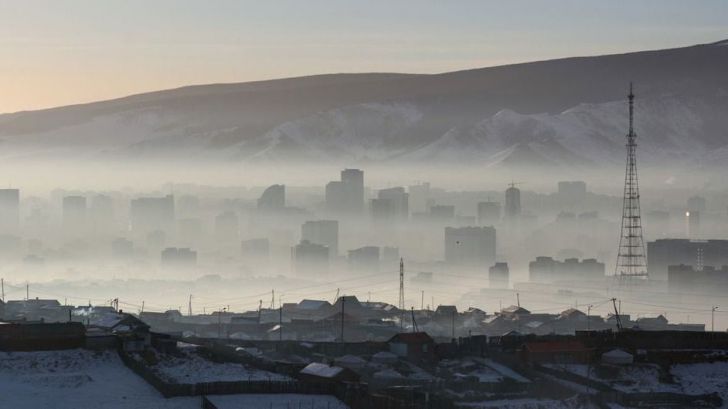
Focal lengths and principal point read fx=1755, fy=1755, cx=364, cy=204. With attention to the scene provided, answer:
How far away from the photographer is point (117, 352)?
177ft

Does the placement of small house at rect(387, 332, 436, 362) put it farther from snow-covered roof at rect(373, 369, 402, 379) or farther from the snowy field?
the snowy field

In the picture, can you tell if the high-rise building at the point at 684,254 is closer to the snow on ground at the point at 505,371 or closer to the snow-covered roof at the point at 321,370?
the snow on ground at the point at 505,371

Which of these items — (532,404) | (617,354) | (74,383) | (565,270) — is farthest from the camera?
(565,270)

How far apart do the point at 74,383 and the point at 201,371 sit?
191 inches

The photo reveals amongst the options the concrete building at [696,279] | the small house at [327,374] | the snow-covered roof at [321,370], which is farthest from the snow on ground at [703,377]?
the concrete building at [696,279]

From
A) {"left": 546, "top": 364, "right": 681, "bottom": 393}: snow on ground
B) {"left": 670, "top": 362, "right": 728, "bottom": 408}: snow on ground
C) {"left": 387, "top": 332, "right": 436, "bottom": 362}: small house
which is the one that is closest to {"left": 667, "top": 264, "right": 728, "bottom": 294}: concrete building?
{"left": 387, "top": 332, "right": 436, "bottom": 362}: small house

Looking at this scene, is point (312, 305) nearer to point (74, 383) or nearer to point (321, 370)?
point (321, 370)

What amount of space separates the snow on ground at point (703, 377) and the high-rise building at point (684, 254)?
123 metres

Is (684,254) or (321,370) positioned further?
(684,254)

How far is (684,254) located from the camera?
613 feet

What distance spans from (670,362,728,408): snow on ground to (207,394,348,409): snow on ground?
12861mm

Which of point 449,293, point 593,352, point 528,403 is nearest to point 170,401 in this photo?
point 528,403

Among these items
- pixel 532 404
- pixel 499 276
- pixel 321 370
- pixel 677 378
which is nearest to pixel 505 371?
pixel 677 378

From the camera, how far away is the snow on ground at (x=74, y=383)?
46688 millimetres
